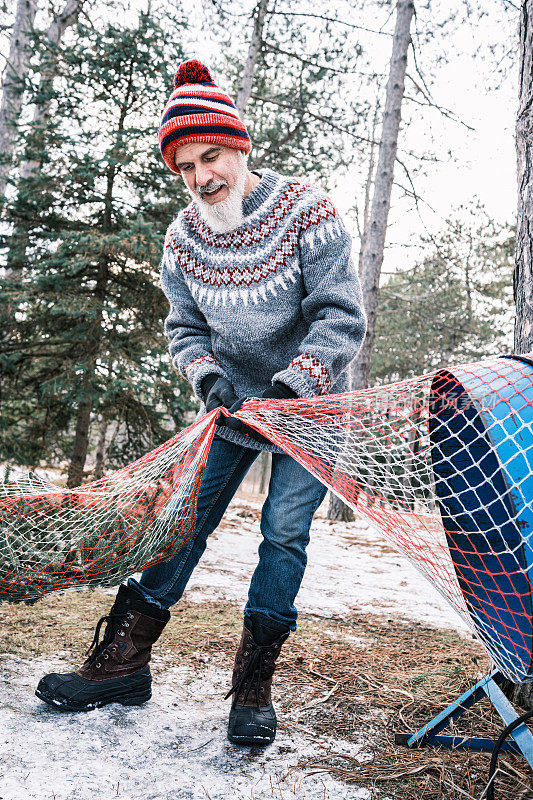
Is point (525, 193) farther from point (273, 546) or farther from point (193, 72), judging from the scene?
point (273, 546)

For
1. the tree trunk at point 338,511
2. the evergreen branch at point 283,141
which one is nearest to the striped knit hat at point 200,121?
the tree trunk at point 338,511

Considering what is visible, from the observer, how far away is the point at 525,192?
7.48ft

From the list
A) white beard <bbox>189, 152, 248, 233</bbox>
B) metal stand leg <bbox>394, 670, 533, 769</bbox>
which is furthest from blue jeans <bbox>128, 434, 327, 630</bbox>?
white beard <bbox>189, 152, 248, 233</bbox>

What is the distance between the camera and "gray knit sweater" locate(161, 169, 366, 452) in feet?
6.80

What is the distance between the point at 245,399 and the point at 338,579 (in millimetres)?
2708

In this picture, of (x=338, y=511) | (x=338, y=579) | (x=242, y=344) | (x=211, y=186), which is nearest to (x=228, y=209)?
(x=211, y=186)

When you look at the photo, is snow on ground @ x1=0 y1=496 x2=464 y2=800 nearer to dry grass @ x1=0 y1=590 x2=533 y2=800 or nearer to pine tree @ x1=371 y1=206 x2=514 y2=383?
dry grass @ x1=0 y1=590 x2=533 y2=800

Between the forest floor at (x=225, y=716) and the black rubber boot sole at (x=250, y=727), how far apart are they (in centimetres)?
4

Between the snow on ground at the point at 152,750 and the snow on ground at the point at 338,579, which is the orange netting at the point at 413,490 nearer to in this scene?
the snow on ground at the point at 152,750

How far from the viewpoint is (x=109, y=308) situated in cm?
618

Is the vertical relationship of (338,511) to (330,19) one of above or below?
below

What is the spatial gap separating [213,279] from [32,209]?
18.0ft

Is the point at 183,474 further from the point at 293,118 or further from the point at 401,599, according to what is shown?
the point at 293,118

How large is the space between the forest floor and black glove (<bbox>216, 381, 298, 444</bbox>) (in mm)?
936
